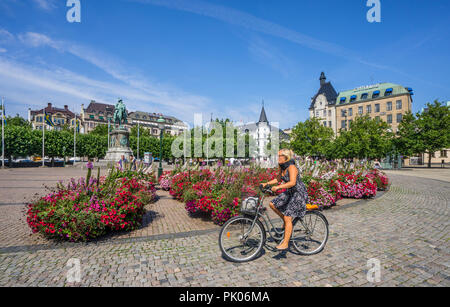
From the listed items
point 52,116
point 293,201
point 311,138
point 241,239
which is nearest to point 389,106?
point 311,138

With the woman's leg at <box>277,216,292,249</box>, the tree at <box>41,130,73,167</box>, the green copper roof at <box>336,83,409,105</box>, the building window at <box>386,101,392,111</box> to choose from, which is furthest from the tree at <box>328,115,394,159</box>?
the tree at <box>41,130,73,167</box>

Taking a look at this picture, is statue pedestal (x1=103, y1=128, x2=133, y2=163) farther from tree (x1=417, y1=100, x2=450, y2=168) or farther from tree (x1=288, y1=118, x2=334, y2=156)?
tree (x1=417, y1=100, x2=450, y2=168)

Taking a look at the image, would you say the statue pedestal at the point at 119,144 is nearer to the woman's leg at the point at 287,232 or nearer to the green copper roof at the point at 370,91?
the woman's leg at the point at 287,232

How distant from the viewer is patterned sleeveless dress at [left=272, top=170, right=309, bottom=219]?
13.8 feet

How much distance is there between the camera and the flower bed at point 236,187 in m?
6.17

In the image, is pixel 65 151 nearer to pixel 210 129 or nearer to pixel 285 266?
pixel 210 129

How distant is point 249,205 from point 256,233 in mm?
555

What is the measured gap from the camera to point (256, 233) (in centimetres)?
416

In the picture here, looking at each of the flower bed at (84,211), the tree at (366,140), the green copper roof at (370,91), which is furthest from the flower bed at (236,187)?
the green copper roof at (370,91)

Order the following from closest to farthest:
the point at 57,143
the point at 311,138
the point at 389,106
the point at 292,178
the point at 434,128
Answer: the point at 292,178 < the point at 434,128 < the point at 57,143 < the point at 311,138 < the point at 389,106

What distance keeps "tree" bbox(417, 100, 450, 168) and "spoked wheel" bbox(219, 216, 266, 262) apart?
46070 mm

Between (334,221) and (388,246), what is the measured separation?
202 centimetres

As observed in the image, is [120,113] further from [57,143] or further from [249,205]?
[249,205]
